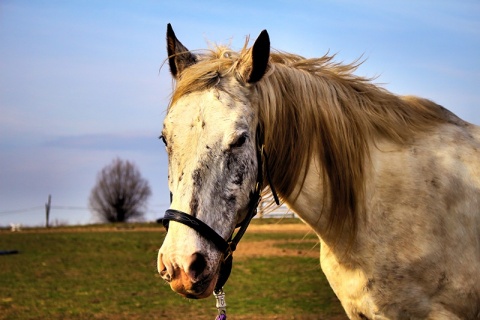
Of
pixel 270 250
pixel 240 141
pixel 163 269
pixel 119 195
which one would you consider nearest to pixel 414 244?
pixel 240 141

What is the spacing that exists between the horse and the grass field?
3298mm

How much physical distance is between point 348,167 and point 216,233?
119 cm

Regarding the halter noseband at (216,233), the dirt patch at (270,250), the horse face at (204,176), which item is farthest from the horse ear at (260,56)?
the dirt patch at (270,250)

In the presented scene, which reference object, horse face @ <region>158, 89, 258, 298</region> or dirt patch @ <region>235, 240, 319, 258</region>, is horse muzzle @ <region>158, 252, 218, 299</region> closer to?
horse face @ <region>158, 89, 258, 298</region>

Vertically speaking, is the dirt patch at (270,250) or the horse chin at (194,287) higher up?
the horse chin at (194,287)

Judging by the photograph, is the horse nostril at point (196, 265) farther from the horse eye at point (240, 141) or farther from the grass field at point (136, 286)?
the grass field at point (136, 286)

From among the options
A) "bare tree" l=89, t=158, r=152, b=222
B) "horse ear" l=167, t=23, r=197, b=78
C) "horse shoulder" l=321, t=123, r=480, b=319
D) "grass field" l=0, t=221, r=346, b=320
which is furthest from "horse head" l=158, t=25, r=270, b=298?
"bare tree" l=89, t=158, r=152, b=222

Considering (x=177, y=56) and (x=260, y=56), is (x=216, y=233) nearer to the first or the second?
(x=260, y=56)

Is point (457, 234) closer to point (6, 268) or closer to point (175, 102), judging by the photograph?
point (175, 102)

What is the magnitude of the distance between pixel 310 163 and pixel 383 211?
58 centimetres

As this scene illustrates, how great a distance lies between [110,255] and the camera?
67.2ft

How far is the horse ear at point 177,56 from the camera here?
12.7 feet

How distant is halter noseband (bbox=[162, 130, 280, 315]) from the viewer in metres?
3.22

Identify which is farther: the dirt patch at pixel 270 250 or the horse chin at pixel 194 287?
the dirt patch at pixel 270 250
